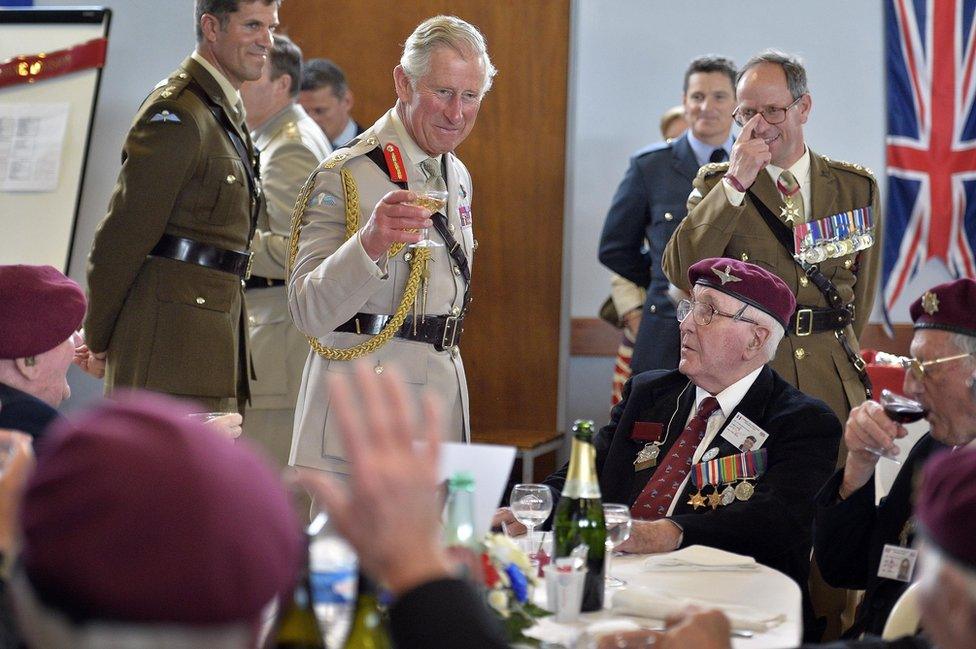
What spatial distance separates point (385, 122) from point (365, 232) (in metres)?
0.48

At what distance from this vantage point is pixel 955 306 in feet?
8.99

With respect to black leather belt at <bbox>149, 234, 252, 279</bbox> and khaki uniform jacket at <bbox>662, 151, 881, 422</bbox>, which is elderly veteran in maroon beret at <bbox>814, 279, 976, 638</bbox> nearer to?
khaki uniform jacket at <bbox>662, 151, 881, 422</bbox>

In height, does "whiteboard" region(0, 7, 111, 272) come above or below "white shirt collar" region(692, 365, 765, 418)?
above

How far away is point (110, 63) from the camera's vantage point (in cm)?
639

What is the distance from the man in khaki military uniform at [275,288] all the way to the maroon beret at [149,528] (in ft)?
→ 11.5

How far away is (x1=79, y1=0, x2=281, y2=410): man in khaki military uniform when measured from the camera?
352cm

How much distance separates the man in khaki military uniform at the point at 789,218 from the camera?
3674mm

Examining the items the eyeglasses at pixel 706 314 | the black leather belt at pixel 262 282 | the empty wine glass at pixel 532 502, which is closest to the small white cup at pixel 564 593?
the empty wine glass at pixel 532 502

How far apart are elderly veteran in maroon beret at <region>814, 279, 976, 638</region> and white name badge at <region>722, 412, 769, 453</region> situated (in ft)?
0.61

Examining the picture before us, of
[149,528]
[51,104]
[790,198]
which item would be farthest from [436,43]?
[51,104]

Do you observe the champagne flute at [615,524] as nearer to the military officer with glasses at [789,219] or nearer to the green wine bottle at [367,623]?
the green wine bottle at [367,623]

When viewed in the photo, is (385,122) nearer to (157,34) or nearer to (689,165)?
(689,165)

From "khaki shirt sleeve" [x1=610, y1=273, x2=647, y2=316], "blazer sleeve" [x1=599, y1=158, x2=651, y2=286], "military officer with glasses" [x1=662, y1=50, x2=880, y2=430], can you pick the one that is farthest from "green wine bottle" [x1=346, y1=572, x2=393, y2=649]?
"khaki shirt sleeve" [x1=610, y1=273, x2=647, y2=316]

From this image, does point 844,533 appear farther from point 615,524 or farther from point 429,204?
point 429,204
